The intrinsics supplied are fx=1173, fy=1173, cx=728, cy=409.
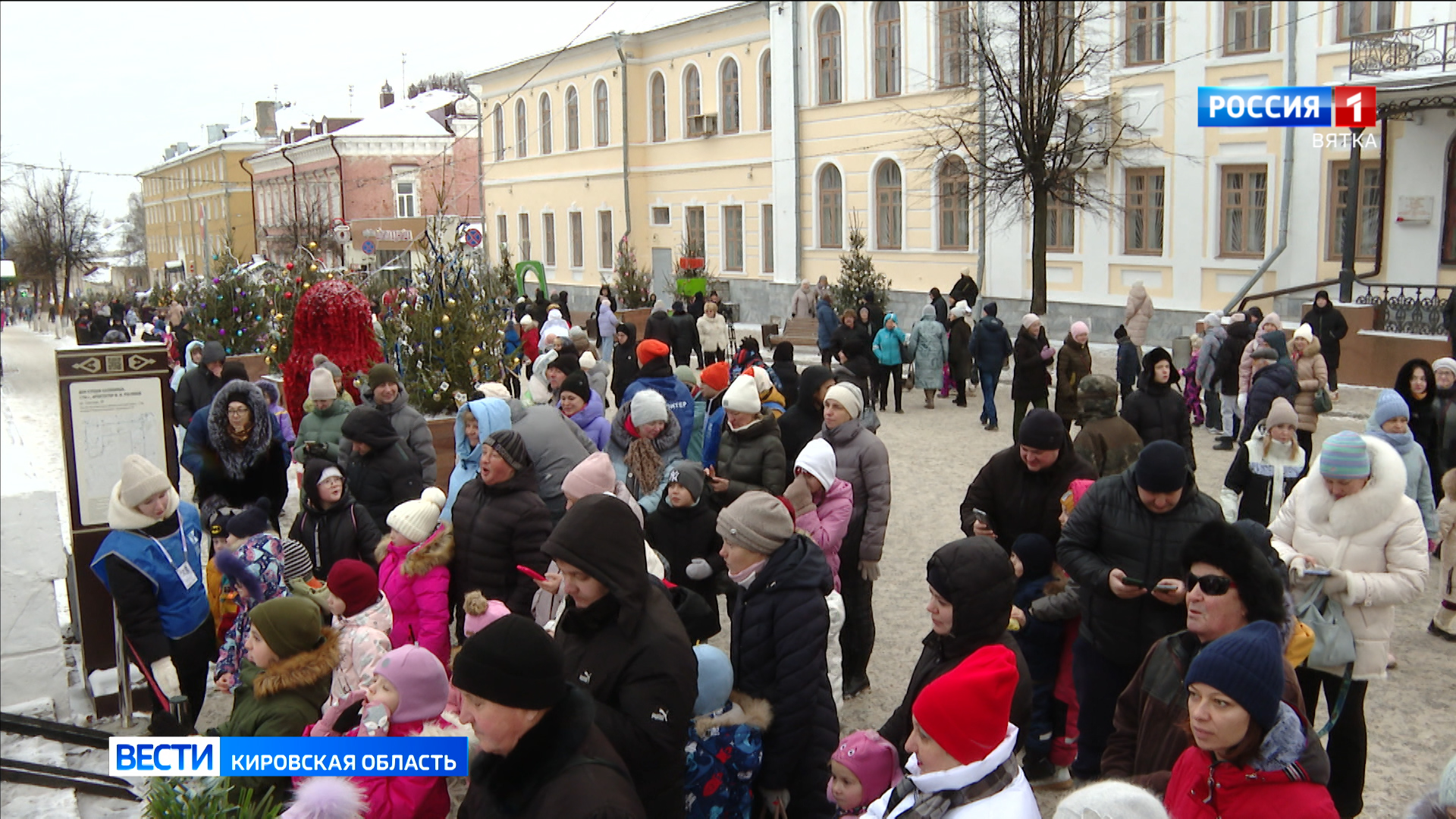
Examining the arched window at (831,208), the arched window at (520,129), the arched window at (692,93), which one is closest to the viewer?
the arched window at (831,208)

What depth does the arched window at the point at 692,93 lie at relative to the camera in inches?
1335

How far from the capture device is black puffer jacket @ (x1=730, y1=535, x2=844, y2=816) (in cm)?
412

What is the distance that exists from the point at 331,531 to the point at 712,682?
2786mm

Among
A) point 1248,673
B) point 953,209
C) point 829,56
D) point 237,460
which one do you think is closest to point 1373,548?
point 1248,673

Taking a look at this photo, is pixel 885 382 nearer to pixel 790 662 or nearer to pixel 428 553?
pixel 428 553

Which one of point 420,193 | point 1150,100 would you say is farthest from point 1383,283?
point 420,193

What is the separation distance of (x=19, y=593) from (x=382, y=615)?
1353 mm

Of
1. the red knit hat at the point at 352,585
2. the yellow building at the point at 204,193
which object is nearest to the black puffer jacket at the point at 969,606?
the red knit hat at the point at 352,585

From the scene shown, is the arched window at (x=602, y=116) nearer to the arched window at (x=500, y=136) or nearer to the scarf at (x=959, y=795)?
the arched window at (x=500, y=136)

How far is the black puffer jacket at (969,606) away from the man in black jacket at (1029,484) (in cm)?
160

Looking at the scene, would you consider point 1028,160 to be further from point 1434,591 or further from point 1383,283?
point 1434,591

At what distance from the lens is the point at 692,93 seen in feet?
112

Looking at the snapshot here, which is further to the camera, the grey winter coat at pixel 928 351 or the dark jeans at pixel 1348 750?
the grey winter coat at pixel 928 351

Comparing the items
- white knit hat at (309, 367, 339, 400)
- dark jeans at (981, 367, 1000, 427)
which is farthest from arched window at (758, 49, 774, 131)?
white knit hat at (309, 367, 339, 400)
